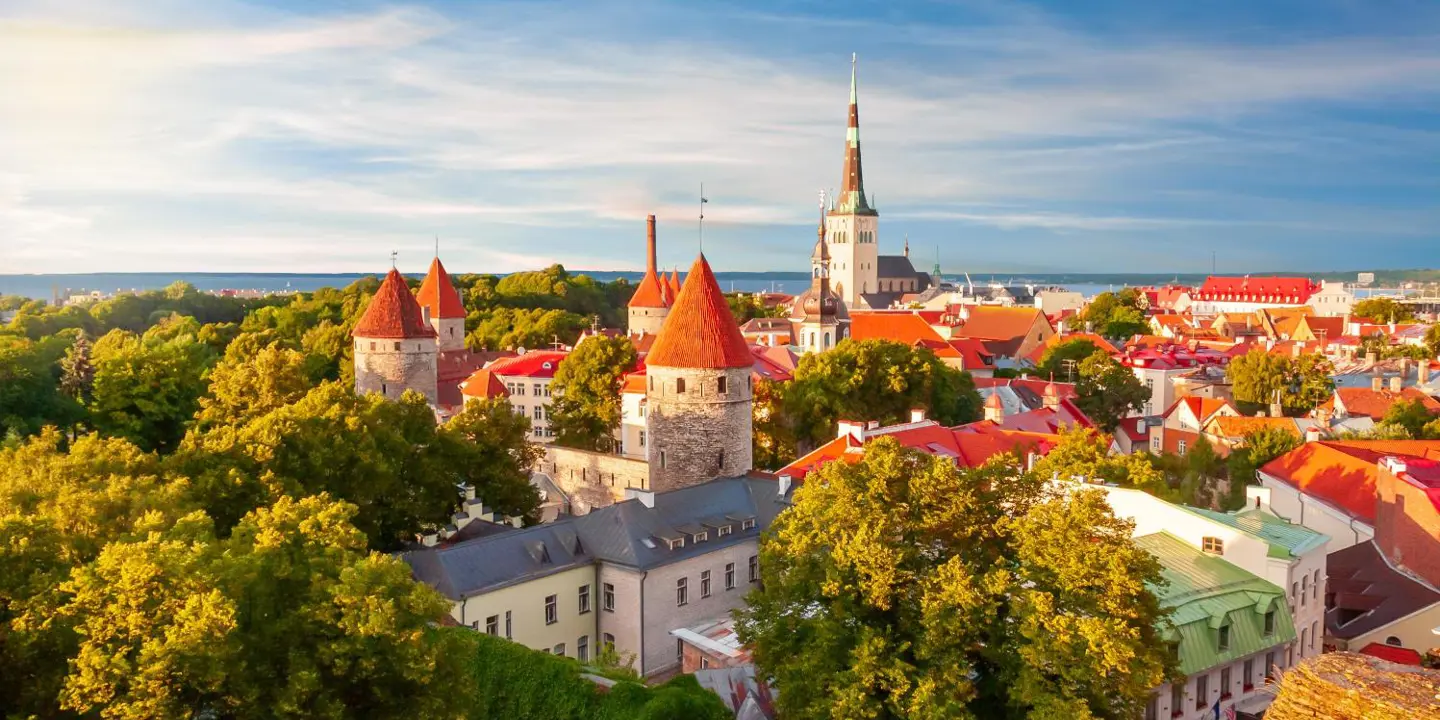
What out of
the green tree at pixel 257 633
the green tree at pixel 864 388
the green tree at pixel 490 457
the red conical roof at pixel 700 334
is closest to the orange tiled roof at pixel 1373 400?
the green tree at pixel 864 388

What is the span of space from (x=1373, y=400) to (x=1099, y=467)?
26897 millimetres

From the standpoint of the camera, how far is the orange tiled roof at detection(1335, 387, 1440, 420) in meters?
46.3

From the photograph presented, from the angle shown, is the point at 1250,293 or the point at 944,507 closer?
the point at 944,507

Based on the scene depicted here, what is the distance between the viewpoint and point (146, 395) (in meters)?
40.4

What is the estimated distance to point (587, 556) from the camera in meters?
26.2

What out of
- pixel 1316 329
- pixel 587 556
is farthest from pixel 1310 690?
pixel 1316 329

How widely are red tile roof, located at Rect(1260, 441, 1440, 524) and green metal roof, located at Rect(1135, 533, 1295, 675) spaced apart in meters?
10.6

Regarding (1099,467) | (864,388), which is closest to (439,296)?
(864,388)

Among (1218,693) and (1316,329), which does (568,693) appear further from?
(1316,329)

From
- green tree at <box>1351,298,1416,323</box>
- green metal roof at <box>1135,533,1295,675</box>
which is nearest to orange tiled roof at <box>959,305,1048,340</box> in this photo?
green tree at <box>1351,298,1416,323</box>

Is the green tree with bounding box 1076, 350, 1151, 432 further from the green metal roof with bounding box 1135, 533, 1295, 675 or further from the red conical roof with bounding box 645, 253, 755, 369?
the green metal roof with bounding box 1135, 533, 1295, 675

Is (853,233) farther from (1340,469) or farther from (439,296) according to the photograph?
Answer: (1340,469)

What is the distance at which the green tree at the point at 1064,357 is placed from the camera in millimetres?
69938

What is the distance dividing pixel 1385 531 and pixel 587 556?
1996cm
